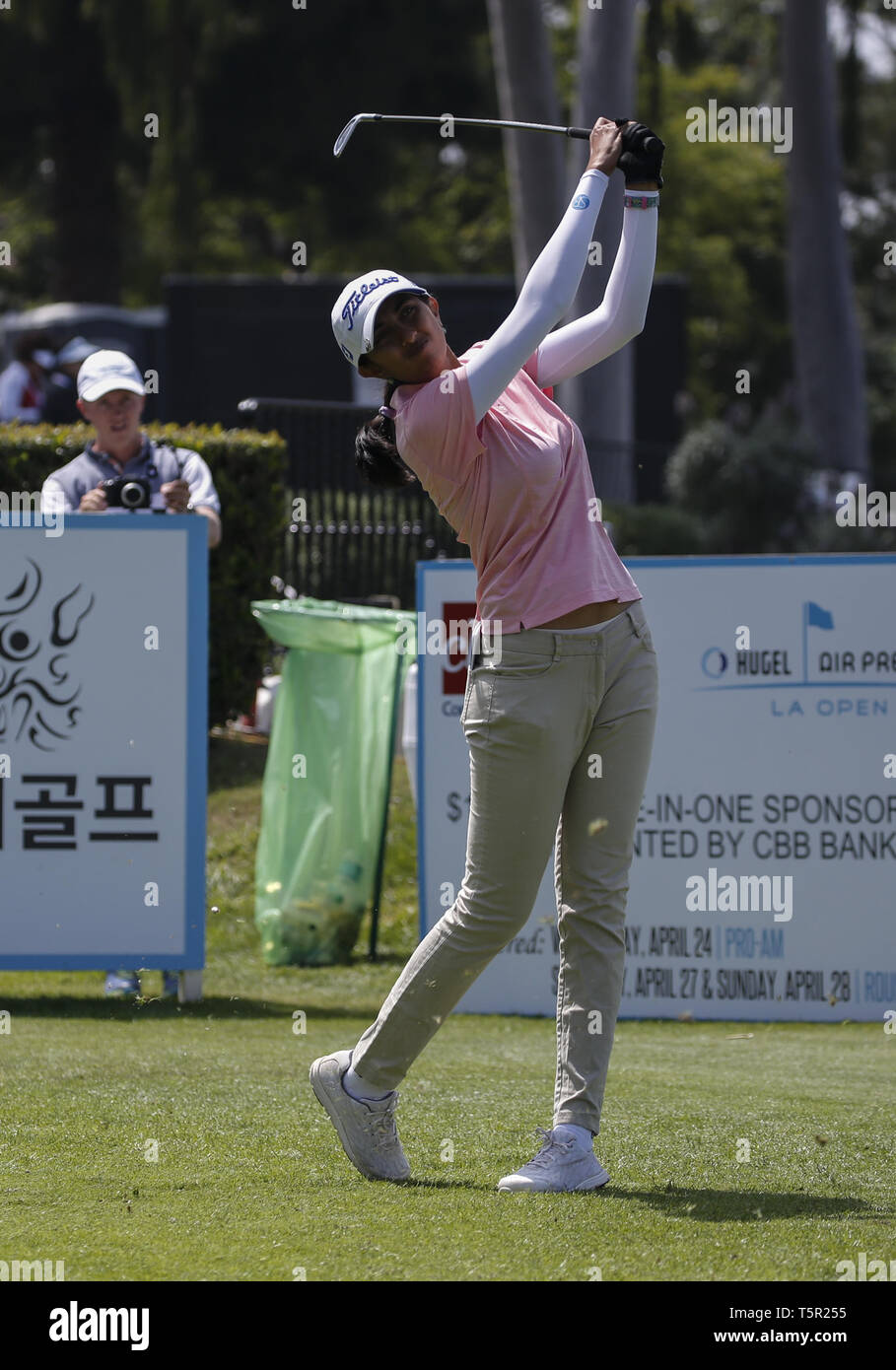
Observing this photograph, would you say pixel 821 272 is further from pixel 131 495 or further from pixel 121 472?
pixel 131 495

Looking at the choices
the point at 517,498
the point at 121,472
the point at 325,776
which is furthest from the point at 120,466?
the point at 517,498

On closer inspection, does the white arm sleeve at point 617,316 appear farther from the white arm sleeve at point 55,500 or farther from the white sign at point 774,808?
the white arm sleeve at point 55,500

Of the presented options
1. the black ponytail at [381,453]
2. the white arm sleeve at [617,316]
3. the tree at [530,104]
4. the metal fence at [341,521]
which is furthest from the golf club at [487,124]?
the tree at [530,104]

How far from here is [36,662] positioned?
7.15 metres

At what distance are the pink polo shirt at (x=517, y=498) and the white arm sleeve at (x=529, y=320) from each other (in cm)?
9

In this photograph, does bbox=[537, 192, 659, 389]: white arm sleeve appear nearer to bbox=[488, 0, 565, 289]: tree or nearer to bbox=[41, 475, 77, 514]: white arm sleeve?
bbox=[41, 475, 77, 514]: white arm sleeve

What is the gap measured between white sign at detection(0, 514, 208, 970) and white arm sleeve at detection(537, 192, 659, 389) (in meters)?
2.99

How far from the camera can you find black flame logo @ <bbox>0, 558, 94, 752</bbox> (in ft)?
23.4

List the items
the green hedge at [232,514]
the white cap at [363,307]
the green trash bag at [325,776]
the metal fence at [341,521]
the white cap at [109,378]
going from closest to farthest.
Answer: the white cap at [363,307] < the white cap at [109,378] < the green trash bag at [325,776] < the green hedge at [232,514] < the metal fence at [341,521]

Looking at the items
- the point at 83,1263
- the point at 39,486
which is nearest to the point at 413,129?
the point at 39,486

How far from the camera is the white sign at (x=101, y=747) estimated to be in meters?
7.11

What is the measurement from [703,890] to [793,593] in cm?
116

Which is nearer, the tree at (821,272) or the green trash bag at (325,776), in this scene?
the green trash bag at (325,776)
